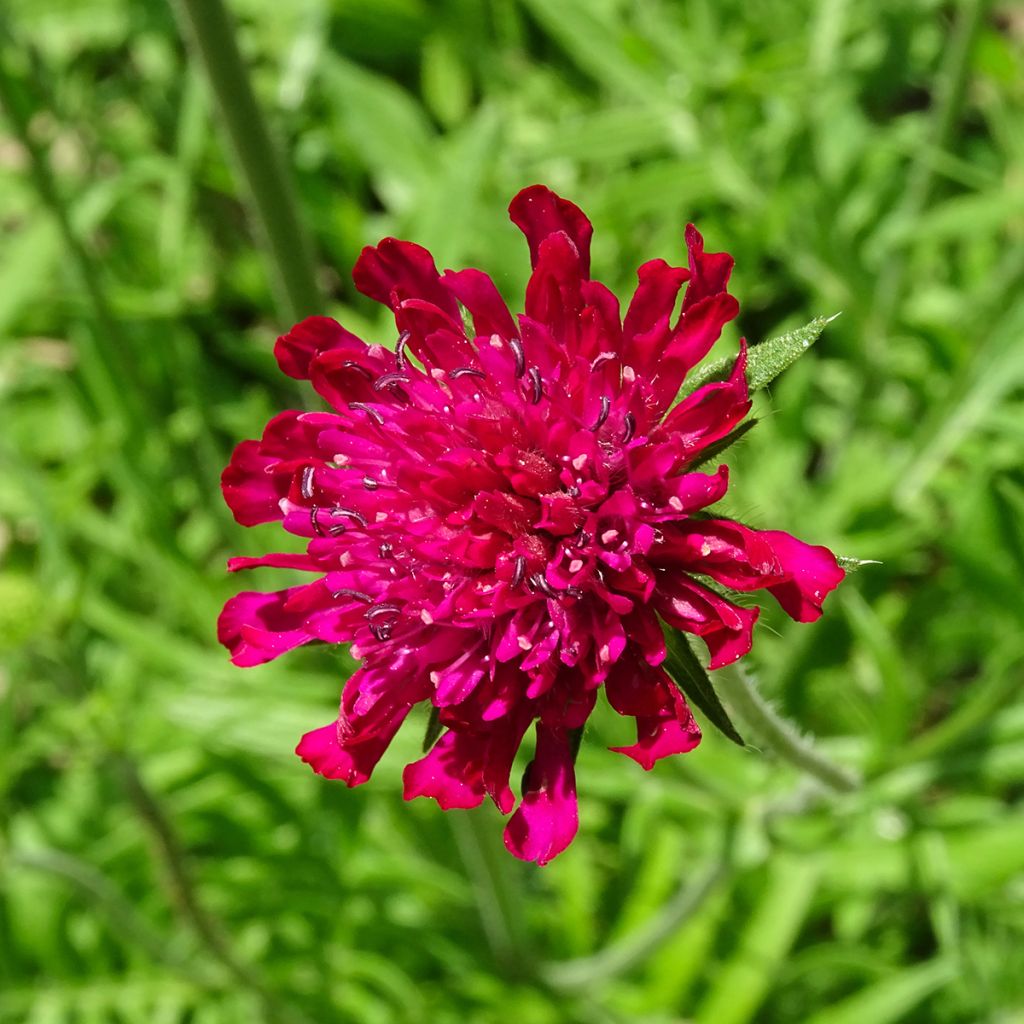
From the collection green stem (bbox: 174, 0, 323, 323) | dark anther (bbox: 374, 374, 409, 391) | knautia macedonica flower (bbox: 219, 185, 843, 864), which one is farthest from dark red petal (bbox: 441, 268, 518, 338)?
green stem (bbox: 174, 0, 323, 323)

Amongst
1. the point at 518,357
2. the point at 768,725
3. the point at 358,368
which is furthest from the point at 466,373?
the point at 768,725

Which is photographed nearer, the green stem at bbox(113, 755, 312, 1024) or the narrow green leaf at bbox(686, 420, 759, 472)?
the narrow green leaf at bbox(686, 420, 759, 472)

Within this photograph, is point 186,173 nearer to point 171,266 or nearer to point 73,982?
point 171,266

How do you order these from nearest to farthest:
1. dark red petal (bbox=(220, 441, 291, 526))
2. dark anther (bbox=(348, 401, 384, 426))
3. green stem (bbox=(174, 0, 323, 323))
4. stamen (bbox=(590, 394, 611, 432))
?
1. stamen (bbox=(590, 394, 611, 432))
2. dark anther (bbox=(348, 401, 384, 426))
3. dark red petal (bbox=(220, 441, 291, 526))
4. green stem (bbox=(174, 0, 323, 323))

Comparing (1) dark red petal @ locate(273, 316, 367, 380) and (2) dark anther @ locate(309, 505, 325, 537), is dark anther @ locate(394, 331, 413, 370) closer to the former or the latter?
(1) dark red petal @ locate(273, 316, 367, 380)

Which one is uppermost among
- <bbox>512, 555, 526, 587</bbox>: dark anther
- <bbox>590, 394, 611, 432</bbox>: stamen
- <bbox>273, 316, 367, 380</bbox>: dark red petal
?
<bbox>273, 316, 367, 380</bbox>: dark red petal

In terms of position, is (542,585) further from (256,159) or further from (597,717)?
(597,717)
